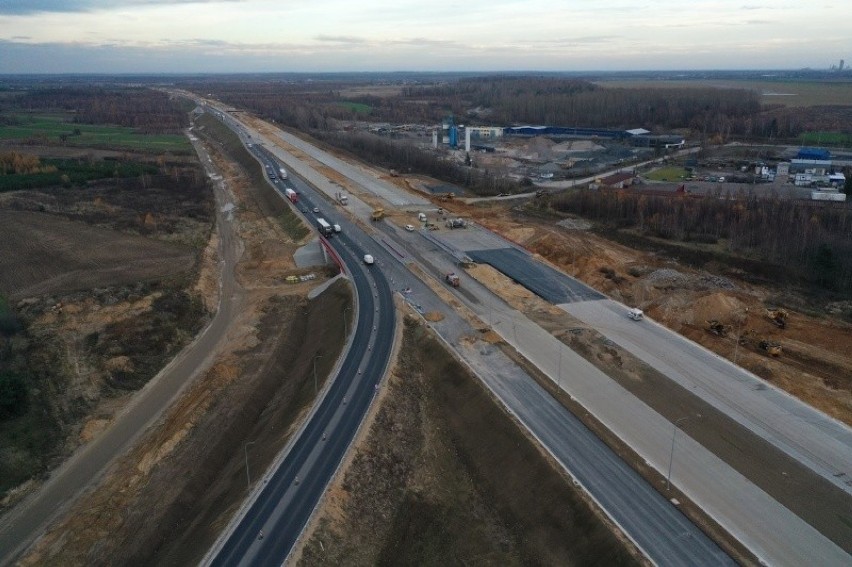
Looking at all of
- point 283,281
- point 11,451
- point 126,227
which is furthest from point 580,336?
point 126,227

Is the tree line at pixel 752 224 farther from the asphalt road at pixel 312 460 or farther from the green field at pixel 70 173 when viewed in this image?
the green field at pixel 70 173

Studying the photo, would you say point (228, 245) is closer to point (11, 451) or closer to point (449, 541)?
point (11, 451)

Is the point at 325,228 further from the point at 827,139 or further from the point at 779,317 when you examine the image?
the point at 827,139

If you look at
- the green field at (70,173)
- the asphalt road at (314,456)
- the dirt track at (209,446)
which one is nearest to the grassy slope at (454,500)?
the asphalt road at (314,456)

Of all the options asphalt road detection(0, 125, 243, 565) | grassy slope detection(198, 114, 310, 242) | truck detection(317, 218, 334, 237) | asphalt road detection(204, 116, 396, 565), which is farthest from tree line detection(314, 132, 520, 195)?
asphalt road detection(204, 116, 396, 565)

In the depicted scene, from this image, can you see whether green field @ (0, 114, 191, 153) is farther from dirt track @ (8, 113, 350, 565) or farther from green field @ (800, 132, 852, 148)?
green field @ (800, 132, 852, 148)

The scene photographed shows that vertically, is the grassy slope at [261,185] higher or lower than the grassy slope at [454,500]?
higher
